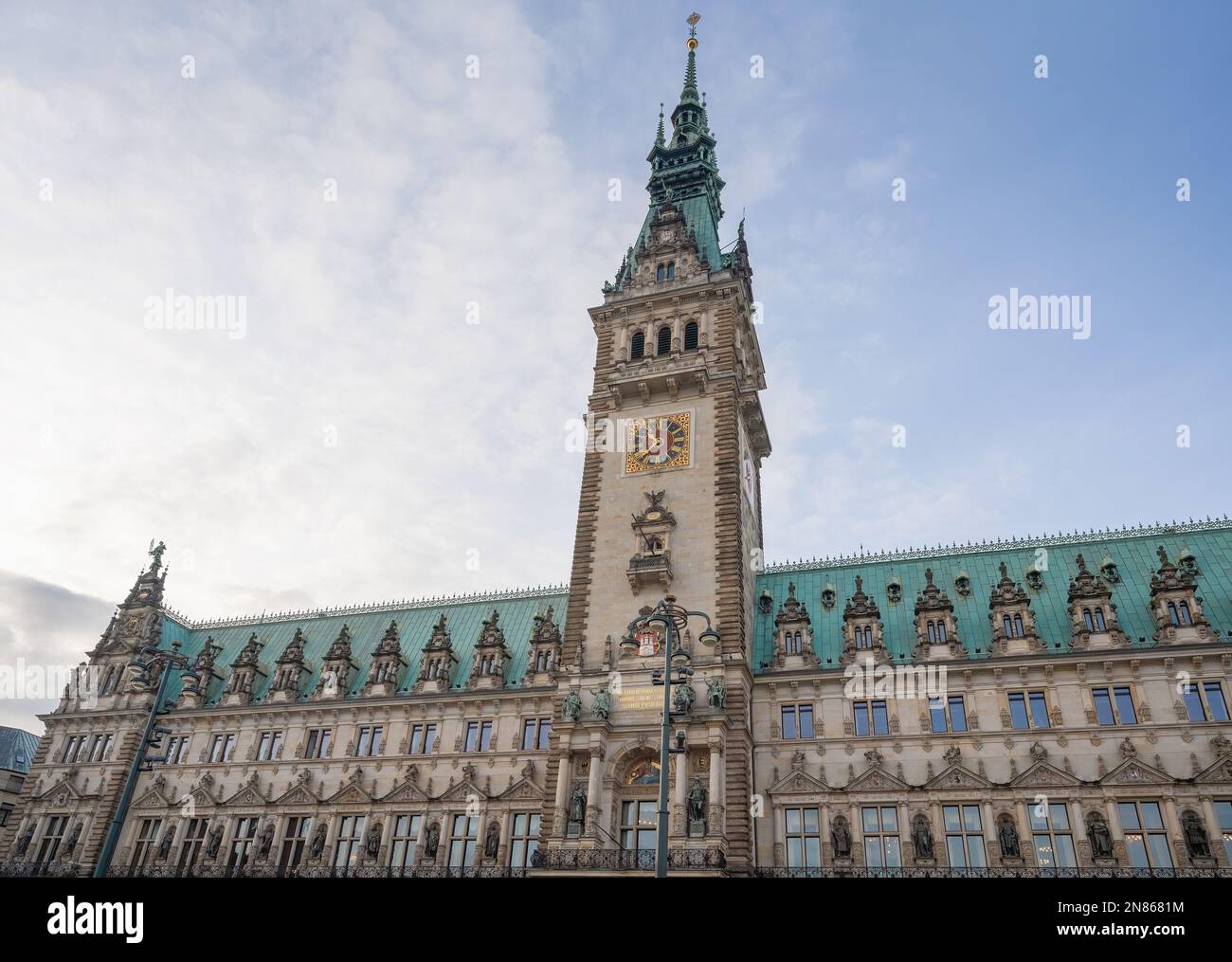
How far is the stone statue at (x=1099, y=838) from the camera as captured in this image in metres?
33.7

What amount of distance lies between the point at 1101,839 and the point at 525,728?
1105 inches

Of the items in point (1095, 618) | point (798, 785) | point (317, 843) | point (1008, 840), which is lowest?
point (317, 843)

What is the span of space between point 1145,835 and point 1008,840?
5.17 metres

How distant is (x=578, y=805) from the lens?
37.6m

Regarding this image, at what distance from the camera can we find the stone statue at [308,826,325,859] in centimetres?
4603

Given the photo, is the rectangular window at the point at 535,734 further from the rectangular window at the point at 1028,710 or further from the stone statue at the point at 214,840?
the rectangular window at the point at 1028,710

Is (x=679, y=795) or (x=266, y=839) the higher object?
(x=679, y=795)

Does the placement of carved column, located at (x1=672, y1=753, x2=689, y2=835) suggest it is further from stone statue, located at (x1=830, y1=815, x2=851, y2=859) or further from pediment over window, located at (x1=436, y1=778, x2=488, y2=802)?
pediment over window, located at (x1=436, y1=778, x2=488, y2=802)

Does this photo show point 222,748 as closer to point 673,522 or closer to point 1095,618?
point 673,522

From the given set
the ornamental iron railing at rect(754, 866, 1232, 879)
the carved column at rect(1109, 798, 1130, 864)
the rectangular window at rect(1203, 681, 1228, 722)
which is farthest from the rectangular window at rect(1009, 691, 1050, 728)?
the rectangular window at rect(1203, 681, 1228, 722)

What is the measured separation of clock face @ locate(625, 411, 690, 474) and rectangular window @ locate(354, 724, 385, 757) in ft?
71.1

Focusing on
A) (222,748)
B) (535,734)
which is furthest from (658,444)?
(222,748)

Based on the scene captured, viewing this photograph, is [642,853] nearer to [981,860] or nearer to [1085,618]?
[981,860]
